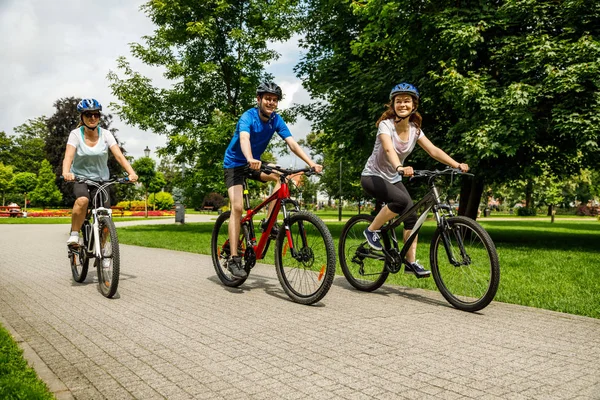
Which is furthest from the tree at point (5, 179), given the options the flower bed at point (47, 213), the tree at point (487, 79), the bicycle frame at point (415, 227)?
the bicycle frame at point (415, 227)

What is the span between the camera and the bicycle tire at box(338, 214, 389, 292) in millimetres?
5609

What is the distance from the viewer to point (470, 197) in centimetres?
1662

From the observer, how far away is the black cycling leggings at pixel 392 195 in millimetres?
5227

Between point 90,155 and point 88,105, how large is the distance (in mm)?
577

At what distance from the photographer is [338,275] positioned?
7113 mm

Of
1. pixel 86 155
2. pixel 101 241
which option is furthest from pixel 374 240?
pixel 86 155

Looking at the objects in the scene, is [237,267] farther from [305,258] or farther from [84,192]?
[84,192]

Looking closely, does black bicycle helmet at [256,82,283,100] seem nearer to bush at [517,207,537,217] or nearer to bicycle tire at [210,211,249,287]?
bicycle tire at [210,211,249,287]

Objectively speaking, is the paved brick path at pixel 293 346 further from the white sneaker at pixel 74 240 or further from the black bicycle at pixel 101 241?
the white sneaker at pixel 74 240

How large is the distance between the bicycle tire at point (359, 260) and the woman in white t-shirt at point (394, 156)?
7.7 inches

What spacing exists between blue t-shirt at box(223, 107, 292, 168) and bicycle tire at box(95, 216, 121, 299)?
4.60 feet

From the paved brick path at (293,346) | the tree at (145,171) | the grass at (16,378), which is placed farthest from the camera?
the tree at (145,171)

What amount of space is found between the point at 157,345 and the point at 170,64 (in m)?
18.3

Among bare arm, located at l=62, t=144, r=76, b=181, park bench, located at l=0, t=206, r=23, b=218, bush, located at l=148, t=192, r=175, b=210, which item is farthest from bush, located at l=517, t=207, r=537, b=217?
bare arm, located at l=62, t=144, r=76, b=181
